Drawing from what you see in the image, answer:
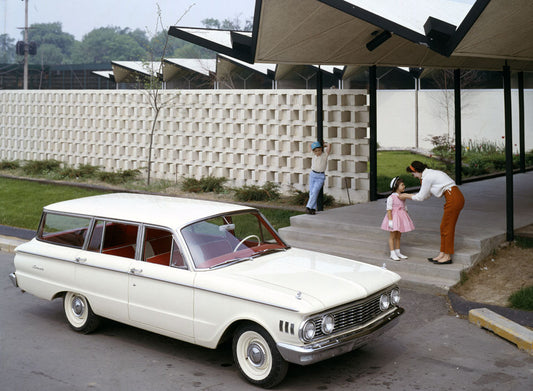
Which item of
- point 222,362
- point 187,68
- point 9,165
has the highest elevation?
point 187,68

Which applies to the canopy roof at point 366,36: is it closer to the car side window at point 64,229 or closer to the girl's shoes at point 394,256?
the girl's shoes at point 394,256

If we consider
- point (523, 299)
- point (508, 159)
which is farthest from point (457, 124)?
point (523, 299)

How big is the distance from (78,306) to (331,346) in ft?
11.0

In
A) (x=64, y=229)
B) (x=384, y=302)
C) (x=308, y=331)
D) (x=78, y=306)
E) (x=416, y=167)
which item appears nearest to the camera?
(x=308, y=331)

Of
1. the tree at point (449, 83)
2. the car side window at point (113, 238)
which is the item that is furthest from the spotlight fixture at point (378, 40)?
the tree at point (449, 83)

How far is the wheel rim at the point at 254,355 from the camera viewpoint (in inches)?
240

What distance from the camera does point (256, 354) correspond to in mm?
6184

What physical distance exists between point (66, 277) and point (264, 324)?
9.56ft

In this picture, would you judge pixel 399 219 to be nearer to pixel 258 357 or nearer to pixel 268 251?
pixel 268 251

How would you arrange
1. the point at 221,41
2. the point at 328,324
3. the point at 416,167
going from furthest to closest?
the point at 221,41 < the point at 416,167 < the point at 328,324

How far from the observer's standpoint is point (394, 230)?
9.70 m

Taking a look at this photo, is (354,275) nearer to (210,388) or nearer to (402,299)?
(210,388)

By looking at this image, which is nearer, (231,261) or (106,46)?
(231,261)

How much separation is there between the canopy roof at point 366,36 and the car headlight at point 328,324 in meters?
4.95
